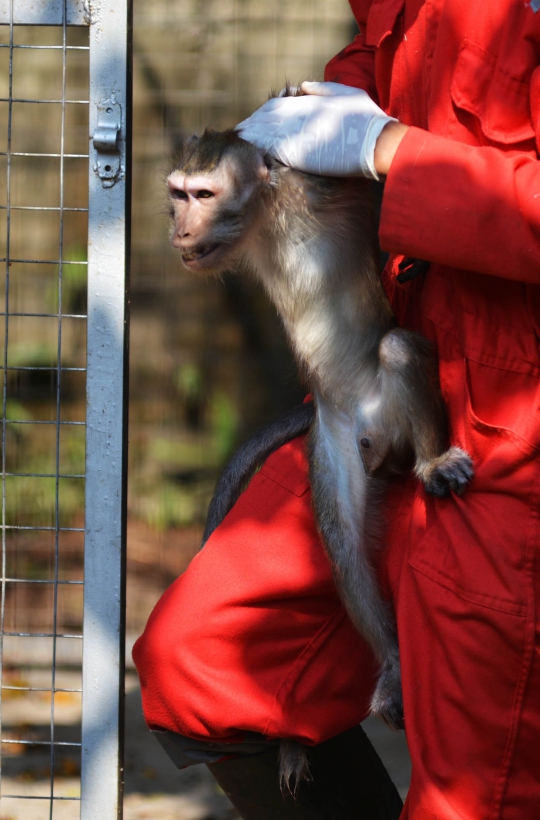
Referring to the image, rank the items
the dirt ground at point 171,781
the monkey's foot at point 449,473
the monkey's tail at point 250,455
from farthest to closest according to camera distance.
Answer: the dirt ground at point 171,781
the monkey's tail at point 250,455
the monkey's foot at point 449,473

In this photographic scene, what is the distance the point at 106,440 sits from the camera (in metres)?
2.13

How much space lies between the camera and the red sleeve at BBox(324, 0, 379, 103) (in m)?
2.21

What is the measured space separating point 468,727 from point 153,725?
0.76 m

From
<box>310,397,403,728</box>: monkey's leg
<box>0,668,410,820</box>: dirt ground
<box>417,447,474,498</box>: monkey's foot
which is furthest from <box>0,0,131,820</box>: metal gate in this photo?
<box>417,447,474,498</box>: monkey's foot

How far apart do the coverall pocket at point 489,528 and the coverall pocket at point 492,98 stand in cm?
40

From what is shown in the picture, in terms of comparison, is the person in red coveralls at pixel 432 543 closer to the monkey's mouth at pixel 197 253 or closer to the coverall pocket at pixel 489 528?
the coverall pocket at pixel 489 528

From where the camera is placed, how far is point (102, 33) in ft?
6.76

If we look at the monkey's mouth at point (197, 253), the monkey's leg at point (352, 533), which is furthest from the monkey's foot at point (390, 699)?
the monkey's mouth at point (197, 253)

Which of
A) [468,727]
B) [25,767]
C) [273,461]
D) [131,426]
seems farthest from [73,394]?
[468,727]

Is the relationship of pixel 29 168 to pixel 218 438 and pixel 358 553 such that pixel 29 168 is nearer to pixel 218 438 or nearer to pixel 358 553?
pixel 218 438

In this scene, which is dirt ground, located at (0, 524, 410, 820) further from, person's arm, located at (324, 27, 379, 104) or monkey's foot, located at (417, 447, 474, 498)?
person's arm, located at (324, 27, 379, 104)

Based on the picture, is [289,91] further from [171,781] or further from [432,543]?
[171,781]

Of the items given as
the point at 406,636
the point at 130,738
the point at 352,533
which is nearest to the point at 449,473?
the point at 406,636

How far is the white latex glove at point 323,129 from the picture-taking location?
178 cm
